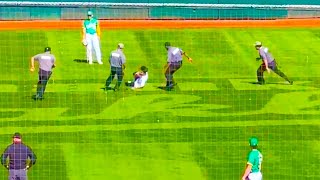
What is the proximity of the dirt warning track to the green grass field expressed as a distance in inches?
24.4

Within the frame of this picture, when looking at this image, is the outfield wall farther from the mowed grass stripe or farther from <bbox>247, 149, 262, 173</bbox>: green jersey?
<bbox>247, 149, 262, 173</bbox>: green jersey

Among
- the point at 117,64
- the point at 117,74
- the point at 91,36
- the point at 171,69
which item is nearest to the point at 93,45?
the point at 91,36

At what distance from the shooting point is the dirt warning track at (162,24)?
31969 mm

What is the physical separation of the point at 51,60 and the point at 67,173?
5.07 metres

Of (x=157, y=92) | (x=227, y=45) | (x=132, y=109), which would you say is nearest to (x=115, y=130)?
(x=132, y=109)

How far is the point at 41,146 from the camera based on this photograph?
2136cm

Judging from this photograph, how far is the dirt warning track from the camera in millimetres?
31969

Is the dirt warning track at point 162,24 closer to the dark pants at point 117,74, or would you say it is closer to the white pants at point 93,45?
the white pants at point 93,45

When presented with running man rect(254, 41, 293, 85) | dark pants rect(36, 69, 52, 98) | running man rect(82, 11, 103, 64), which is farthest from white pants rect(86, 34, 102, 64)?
running man rect(254, 41, 293, 85)

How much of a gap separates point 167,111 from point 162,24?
8.92 meters

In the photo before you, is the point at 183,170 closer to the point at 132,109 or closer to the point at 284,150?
the point at 284,150

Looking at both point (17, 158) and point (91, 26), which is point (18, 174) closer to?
point (17, 158)

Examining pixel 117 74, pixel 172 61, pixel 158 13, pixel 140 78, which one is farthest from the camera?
pixel 158 13

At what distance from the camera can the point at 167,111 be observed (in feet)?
78.3
